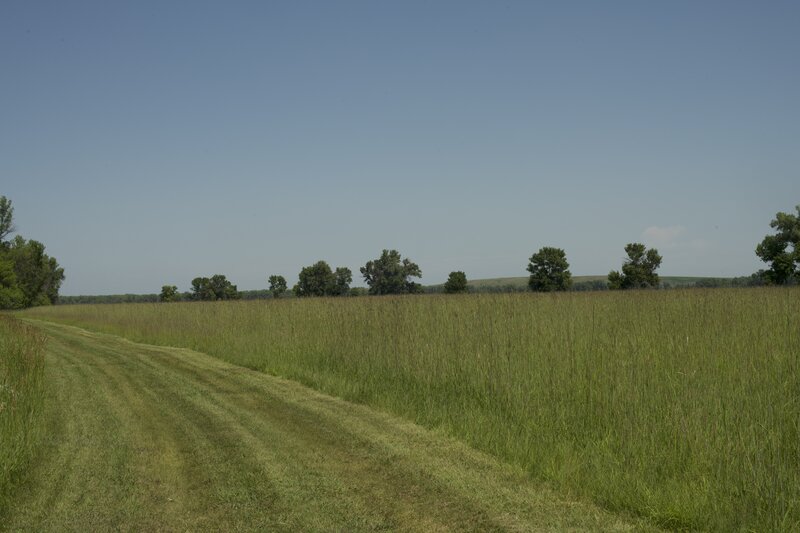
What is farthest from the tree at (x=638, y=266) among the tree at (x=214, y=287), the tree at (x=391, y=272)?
the tree at (x=214, y=287)

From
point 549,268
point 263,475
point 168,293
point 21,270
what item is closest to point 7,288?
point 21,270

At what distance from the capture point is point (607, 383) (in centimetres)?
697

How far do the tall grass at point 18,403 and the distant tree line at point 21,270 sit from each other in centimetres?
5087

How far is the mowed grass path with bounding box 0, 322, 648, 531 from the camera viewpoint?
472cm

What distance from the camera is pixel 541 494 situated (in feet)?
16.8

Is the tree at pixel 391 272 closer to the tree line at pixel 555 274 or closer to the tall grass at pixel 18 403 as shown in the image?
the tree line at pixel 555 274

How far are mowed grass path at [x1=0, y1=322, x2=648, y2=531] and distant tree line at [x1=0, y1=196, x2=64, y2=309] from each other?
178 ft

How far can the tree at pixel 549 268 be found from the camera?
56.8m

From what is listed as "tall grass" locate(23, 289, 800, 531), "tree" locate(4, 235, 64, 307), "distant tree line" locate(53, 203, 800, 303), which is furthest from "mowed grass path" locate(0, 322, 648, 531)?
"tree" locate(4, 235, 64, 307)

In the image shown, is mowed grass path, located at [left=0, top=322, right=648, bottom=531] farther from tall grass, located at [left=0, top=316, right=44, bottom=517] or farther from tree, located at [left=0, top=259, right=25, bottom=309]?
Result: tree, located at [left=0, top=259, right=25, bottom=309]

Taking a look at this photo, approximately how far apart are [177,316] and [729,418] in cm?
2043

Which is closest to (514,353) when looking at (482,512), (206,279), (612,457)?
(612,457)

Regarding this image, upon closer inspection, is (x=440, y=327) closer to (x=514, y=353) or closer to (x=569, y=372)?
(x=514, y=353)

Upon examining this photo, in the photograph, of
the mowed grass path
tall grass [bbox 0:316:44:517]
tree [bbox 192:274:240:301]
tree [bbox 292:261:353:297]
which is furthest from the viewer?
tree [bbox 192:274:240:301]
